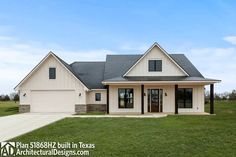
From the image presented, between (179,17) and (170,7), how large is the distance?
3.58 m

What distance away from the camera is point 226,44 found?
29484mm

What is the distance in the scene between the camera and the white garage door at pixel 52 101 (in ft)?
97.9

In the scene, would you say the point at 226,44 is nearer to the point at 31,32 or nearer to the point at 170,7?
A: the point at 170,7

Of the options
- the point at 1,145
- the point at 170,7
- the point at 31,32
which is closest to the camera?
the point at 1,145

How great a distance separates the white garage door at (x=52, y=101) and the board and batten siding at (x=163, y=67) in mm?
5735

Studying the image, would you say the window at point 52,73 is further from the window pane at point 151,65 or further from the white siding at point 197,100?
the white siding at point 197,100

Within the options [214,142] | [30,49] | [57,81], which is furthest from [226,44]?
[214,142]

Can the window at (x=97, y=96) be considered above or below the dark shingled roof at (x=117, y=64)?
below

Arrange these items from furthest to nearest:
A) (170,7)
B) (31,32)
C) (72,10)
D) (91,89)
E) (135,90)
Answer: (91,89) → (135,90) → (31,32) → (72,10) → (170,7)

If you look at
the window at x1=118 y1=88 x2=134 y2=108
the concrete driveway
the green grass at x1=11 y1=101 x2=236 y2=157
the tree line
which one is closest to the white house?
the window at x1=118 y1=88 x2=134 y2=108

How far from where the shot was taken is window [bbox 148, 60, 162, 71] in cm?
2840

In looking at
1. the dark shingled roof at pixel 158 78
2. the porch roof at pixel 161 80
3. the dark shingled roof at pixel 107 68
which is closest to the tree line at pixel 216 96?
the dark shingled roof at pixel 107 68

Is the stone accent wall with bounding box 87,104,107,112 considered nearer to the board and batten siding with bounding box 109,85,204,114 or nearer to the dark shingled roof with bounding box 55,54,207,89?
→ the dark shingled roof with bounding box 55,54,207,89

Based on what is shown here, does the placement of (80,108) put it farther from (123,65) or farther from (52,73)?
(123,65)
